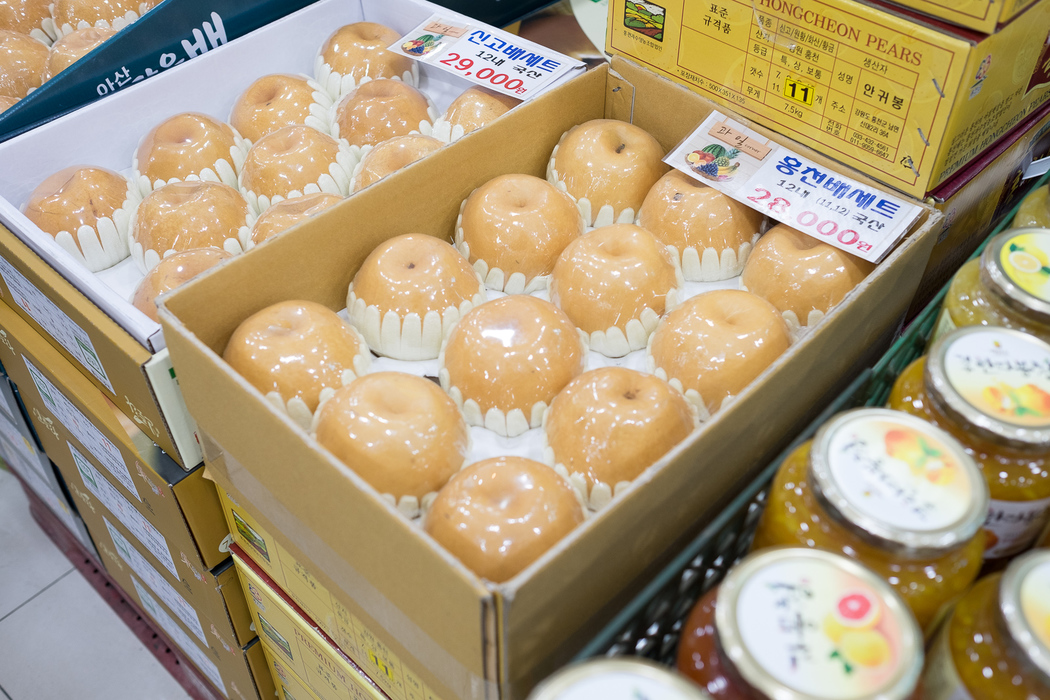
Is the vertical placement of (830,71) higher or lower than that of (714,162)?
higher

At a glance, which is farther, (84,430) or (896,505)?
(84,430)

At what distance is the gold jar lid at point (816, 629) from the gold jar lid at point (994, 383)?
184 millimetres

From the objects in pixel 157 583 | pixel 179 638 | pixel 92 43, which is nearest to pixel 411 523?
pixel 157 583

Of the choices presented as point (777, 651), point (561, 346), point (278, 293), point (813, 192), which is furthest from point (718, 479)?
point (278, 293)

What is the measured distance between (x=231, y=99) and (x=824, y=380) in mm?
1324

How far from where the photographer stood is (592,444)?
3.28ft

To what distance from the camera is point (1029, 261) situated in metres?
0.83

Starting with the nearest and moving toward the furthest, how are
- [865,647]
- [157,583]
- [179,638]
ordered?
1. [865,647]
2. [157,583]
3. [179,638]

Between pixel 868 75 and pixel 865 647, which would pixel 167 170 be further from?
pixel 865 647

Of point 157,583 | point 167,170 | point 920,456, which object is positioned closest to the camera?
point 920,456

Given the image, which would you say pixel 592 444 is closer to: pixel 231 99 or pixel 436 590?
pixel 436 590

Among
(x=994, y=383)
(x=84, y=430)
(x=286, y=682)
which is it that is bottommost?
(x=286, y=682)

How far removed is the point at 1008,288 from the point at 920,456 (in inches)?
9.9

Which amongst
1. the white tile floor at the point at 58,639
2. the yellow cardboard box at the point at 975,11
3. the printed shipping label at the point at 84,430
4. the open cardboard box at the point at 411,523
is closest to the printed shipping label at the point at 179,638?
the white tile floor at the point at 58,639
